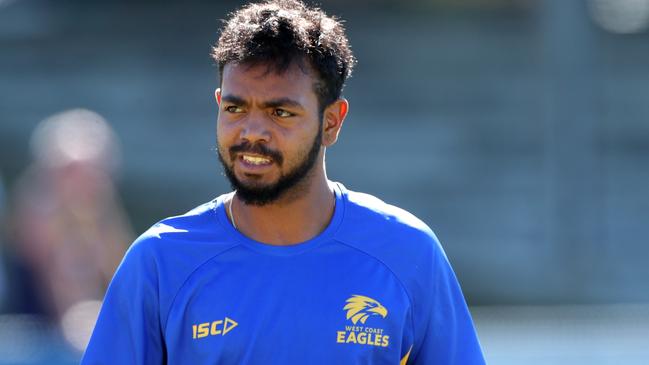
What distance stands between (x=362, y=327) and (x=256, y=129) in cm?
57

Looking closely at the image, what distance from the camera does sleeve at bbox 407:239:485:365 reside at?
9.80 ft

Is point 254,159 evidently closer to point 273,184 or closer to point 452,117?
point 273,184

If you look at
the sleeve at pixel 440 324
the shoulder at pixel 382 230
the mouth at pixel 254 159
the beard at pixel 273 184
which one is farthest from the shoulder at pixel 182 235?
the sleeve at pixel 440 324

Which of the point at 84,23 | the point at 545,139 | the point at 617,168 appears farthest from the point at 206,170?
the point at 617,168

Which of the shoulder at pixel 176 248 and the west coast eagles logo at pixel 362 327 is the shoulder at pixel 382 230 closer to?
the west coast eagles logo at pixel 362 327

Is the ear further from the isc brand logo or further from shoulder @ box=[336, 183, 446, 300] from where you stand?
the isc brand logo

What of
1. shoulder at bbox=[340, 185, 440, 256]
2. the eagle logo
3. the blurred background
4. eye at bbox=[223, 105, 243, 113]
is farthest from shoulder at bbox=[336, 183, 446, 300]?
the blurred background

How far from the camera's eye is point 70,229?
600cm

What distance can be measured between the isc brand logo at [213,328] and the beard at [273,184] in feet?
1.03

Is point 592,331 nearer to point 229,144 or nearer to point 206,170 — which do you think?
point 229,144

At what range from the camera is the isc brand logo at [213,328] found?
2.87 meters

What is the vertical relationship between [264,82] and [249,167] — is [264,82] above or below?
above

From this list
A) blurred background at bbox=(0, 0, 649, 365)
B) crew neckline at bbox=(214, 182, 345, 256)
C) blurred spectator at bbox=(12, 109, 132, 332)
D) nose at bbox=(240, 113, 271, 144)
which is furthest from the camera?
blurred background at bbox=(0, 0, 649, 365)

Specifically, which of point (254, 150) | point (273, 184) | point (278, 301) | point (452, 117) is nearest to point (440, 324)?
point (278, 301)
